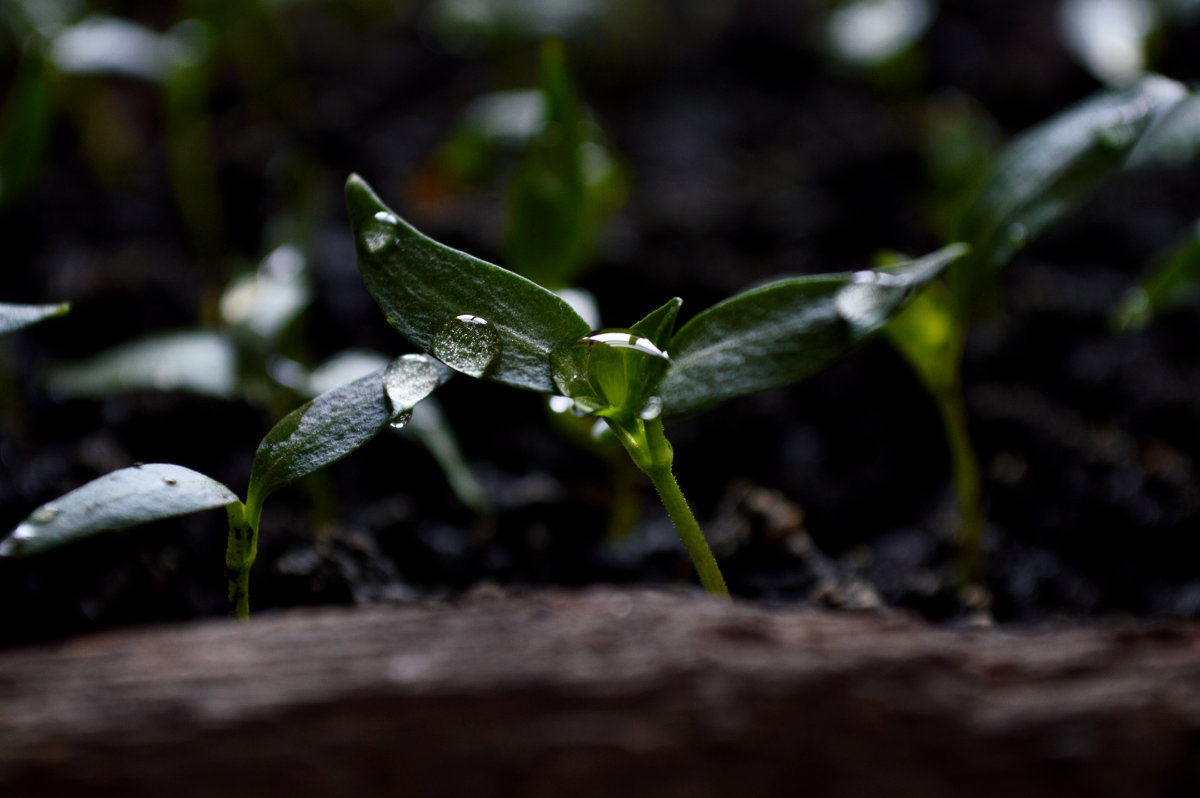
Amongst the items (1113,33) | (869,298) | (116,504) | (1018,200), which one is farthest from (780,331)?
(1113,33)

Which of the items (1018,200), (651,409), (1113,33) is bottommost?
(651,409)

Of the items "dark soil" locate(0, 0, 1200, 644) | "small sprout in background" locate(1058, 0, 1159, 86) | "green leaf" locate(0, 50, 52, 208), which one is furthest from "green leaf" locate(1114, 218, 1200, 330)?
"green leaf" locate(0, 50, 52, 208)

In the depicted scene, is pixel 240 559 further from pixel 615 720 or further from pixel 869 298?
pixel 869 298

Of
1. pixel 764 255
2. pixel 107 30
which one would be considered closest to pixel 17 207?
pixel 107 30

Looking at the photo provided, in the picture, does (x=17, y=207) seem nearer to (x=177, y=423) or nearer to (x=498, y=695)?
(x=177, y=423)

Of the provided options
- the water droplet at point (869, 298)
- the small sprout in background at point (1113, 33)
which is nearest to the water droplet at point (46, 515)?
the water droplet at point (869, 298)

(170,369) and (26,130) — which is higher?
(26,130)

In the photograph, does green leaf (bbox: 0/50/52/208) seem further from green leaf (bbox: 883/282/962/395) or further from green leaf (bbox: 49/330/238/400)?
green leaf (bbox: 883/282/962/395)
